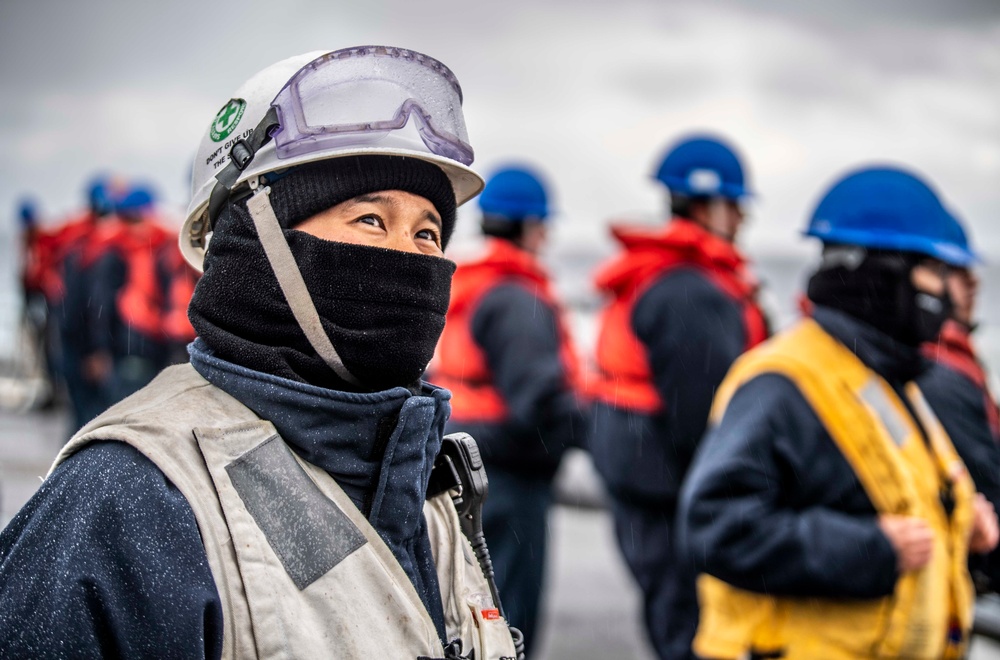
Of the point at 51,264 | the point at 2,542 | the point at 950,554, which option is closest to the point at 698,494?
the point at 950,554

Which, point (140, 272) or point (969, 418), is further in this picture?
point (140, 272)

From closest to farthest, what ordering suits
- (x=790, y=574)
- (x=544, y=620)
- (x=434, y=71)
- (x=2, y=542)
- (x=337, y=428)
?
(x=2, y=542) < (x=337, y=428) < (x=434, y=71) < (x=790, y=574) < (x=544, y=620)

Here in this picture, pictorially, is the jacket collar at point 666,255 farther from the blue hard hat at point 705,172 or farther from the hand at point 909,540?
the hand at point 909,540

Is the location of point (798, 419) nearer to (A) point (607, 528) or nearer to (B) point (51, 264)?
(A) point (607, 528)

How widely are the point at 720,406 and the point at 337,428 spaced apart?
1.90 meters

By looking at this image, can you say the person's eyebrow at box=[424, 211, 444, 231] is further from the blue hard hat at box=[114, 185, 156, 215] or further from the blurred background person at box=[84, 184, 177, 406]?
the blue hard hat at box=[114, 185, 156, 215]

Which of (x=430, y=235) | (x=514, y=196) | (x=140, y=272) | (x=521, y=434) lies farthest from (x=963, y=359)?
(x=140, y=272)

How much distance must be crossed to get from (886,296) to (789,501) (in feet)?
2.40

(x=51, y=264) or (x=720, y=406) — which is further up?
(x=720, y=406)

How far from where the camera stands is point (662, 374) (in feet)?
14.9

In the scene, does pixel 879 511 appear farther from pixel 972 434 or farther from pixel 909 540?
pixel 972 434

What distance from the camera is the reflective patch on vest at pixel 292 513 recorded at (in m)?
1.41

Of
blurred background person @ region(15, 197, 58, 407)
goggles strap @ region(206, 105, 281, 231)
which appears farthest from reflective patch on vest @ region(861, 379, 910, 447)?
blurred background person @ region(15, 197, 58, 407)

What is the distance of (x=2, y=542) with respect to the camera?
136cm
